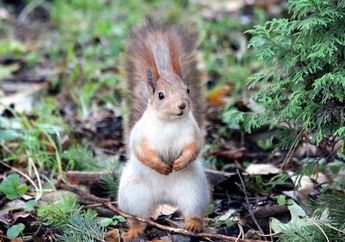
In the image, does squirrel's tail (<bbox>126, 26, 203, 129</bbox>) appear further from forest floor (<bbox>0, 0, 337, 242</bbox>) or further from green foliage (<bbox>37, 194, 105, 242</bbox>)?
green foliage (<bbox>37, 194, 105, 242</bbox>)

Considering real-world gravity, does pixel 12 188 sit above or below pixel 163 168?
below

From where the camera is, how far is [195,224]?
260 centimetres

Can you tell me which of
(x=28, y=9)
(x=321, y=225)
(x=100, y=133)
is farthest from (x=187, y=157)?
(x=28, y=9)

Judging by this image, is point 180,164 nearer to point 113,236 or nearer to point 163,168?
point 163,168

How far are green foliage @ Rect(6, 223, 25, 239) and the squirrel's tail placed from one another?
697 mm

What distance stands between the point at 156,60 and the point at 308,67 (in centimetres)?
77

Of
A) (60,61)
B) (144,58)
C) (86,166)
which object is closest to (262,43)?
(144,58)

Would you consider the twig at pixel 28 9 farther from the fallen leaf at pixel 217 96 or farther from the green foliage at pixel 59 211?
the green foliage at pixel 59 211

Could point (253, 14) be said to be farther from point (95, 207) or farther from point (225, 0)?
point (95, 207)

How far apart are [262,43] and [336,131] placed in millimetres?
443

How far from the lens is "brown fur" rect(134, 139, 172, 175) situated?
8.35ft

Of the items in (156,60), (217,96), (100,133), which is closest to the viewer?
(156,60)

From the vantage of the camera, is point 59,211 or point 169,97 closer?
point 169,97

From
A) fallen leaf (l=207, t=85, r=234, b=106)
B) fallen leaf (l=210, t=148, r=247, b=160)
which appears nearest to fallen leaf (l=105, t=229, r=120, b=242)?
fallen leaf (l=210, t=148, r=247, b=160)
